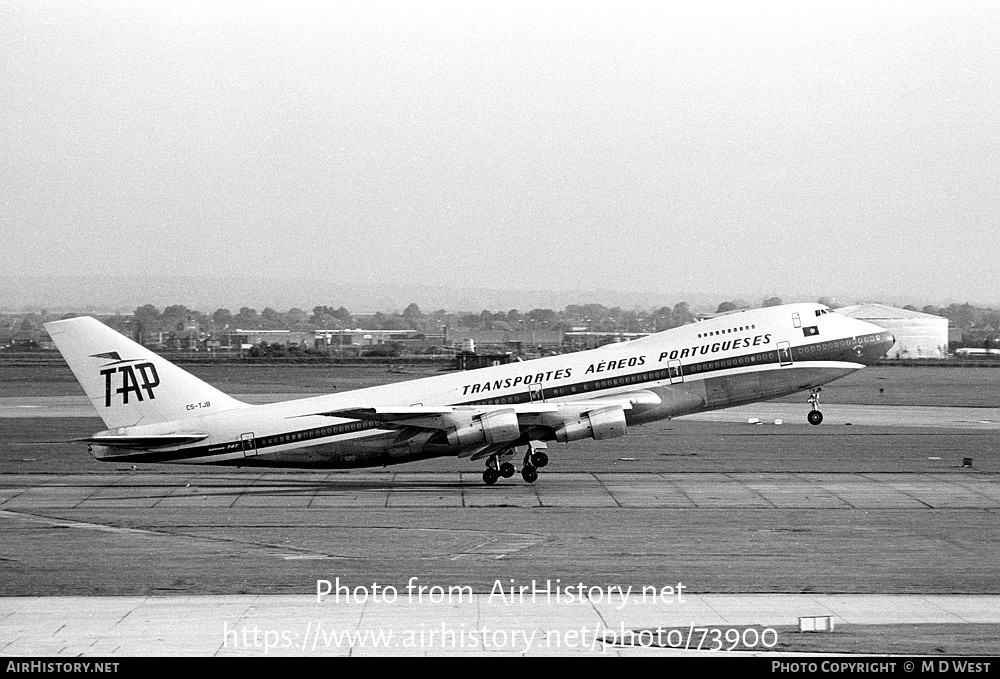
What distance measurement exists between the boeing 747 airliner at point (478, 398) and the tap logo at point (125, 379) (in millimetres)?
33

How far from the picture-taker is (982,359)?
147625 mm

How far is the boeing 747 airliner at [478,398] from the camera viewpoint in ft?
124

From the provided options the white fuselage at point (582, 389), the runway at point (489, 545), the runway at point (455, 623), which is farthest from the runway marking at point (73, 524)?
the runway at point (455, 623)

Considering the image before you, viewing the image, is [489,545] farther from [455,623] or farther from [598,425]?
[598,425]

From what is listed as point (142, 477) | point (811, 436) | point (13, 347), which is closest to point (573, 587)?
point (142, 477)

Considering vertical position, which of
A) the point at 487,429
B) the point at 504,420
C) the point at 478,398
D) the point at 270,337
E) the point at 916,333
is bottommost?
the point at 270,337

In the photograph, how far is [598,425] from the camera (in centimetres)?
3772

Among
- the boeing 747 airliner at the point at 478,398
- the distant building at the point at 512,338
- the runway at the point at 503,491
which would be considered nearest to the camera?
the runway at the point at 503,491

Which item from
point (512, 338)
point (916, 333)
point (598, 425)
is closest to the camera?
point (598, 425)

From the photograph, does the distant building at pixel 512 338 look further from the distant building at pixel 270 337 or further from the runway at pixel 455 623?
the runway at pixel 455 623

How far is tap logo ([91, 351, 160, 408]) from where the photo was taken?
37500 mm

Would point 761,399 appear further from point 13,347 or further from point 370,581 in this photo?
point 13,347

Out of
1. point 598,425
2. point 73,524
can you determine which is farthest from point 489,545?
point 598,425

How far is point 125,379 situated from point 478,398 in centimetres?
1171
